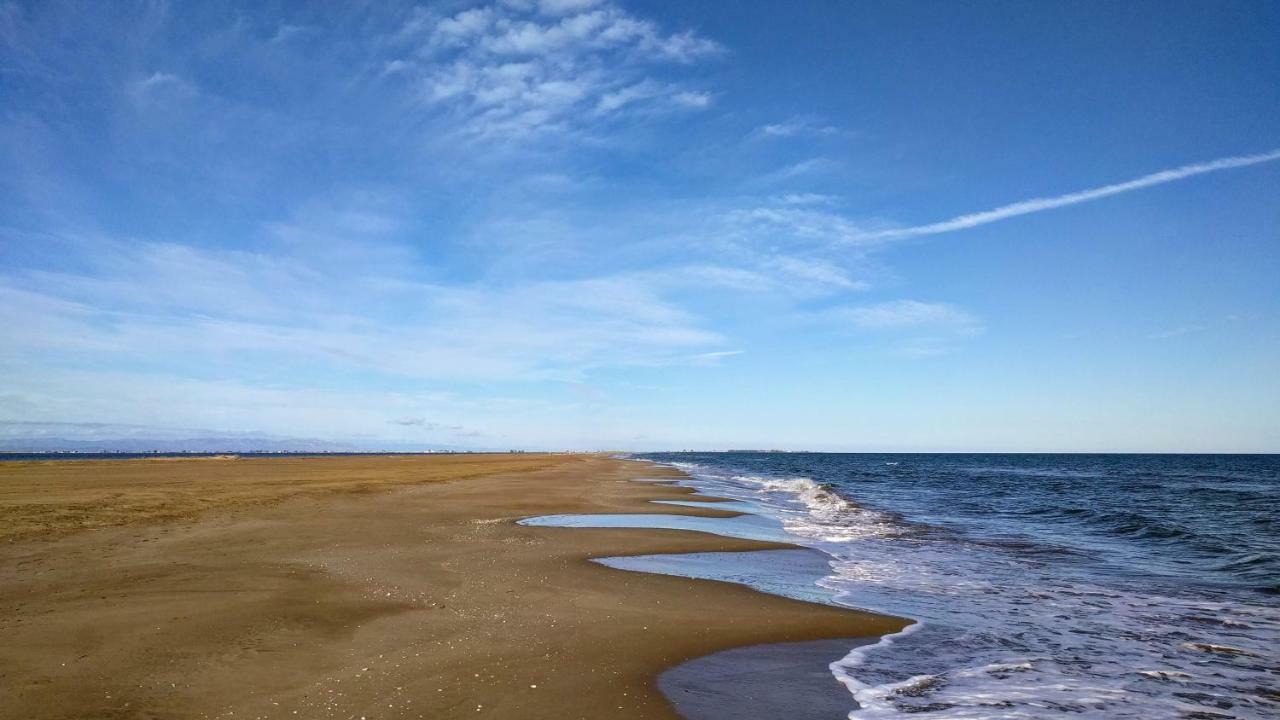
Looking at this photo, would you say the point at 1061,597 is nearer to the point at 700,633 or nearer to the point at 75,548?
the point at 700,633

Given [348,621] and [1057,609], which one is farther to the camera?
[1057,609]

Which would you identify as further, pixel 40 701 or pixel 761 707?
pixel 761 707

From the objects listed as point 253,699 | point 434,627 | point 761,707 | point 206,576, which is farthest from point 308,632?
point 761,707

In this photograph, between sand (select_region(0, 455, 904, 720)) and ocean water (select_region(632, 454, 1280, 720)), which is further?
ocean water (select_region(632, 454, 1280, 720))

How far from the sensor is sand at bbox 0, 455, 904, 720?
6.21m

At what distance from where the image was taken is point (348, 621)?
870 cm

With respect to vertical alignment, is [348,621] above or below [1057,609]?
above

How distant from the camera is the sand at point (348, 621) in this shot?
6215 mm

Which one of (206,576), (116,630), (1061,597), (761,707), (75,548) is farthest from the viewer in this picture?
(75,548)

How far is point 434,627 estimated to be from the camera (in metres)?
8.47

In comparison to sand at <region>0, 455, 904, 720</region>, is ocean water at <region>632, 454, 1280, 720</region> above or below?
below

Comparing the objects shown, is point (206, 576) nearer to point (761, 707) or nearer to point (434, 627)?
point (434, 627)

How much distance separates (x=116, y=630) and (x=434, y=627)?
154 inches

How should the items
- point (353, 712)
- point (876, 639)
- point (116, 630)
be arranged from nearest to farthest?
point (353, 712) < point (116, 630) < point (876, 639)
